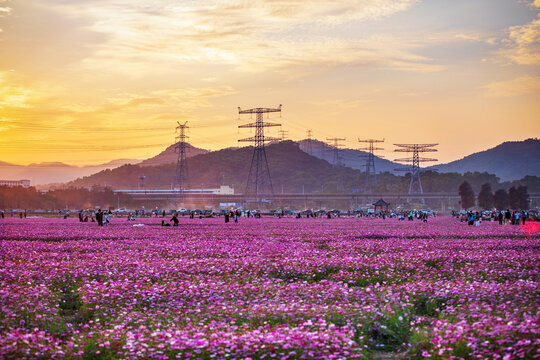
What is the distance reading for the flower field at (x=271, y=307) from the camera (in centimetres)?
960

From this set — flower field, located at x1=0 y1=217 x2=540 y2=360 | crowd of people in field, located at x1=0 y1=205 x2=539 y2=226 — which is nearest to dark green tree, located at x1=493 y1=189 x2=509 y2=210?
crowd of people in field, located at x1=0 y1=205 x2=539 y2=226

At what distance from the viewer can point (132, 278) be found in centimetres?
1806

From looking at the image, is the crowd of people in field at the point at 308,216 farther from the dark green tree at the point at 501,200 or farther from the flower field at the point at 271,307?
the dark green tree at the point at 501,200

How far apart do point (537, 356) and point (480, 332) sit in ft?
5.20

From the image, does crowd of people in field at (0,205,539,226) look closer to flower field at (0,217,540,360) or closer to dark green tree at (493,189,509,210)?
flower field at (0,217,540,360)

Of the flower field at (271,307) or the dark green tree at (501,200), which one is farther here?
the dark green tree at (501,200)

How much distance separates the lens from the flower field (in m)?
9.60

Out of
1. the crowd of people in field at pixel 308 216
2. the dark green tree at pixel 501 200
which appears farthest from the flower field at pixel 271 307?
the dark green tree at pixel 501 200

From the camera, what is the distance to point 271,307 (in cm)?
1298

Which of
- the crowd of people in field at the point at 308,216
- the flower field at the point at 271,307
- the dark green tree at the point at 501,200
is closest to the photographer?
the flower field at the point at 271,307

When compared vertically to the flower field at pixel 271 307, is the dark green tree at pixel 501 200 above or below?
above

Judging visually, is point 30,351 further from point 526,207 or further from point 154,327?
point 526,207

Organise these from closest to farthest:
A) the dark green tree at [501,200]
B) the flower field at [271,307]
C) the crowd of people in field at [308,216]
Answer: the flower field at [271,307], the crowd of people in field at [308,216], the dark green tree at [501,200]

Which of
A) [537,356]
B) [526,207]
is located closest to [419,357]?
[537,356]
